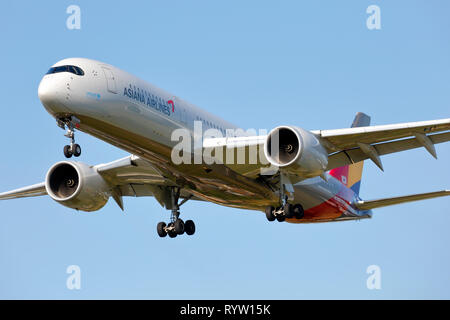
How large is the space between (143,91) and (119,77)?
1056 mm

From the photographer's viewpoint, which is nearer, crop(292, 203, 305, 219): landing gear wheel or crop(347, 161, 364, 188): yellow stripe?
crop(292, 203, 305, 219): landing gear wheel

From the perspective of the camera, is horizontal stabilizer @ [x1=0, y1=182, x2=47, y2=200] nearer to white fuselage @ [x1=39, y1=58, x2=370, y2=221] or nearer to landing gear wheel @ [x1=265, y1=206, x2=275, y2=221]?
white fuselage @ [x1=39, y1=58, x2=370, y2=221]

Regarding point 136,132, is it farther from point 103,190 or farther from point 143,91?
point 103,190

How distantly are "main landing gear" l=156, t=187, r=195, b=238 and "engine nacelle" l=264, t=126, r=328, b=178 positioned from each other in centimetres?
640

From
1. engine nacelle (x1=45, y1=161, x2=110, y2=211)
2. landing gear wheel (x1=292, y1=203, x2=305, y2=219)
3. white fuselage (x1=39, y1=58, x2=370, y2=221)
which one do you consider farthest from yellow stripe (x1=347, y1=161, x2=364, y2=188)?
engine nacelle (x1=45, y1=161, x2=110, y2=211)

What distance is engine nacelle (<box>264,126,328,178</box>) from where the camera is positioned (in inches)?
1071

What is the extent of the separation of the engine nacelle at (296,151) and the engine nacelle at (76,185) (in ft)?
28.0

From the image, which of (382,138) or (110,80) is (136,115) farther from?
(382,138)

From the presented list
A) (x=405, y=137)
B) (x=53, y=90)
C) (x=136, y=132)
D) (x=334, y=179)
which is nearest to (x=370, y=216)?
(x=334, y=179)

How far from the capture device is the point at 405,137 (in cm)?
2856

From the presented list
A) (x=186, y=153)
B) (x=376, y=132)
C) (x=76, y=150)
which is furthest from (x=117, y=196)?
(x=376, y=132)

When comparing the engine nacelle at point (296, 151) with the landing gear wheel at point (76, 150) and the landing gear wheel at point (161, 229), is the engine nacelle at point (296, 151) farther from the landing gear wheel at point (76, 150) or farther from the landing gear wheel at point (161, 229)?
the landing gear wheel at point (161, 229)

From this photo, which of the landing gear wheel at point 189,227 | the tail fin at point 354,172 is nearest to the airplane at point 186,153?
the landing gear wheel at point 189,227

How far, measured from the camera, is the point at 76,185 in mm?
32156
